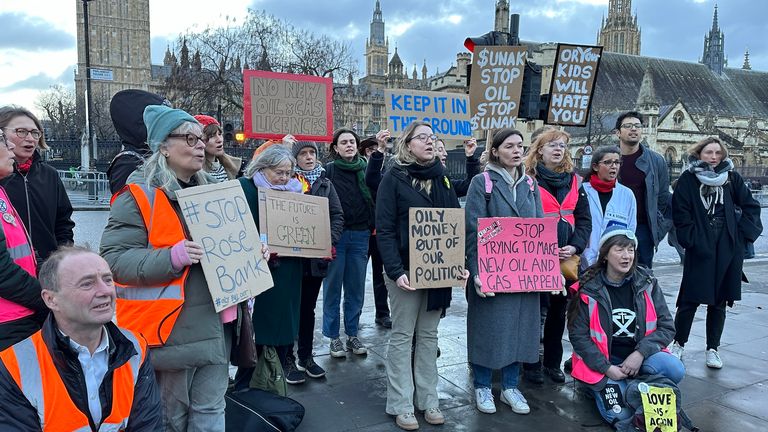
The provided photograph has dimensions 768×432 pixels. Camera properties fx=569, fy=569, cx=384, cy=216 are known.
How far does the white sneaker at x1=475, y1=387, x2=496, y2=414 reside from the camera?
13.6 feet

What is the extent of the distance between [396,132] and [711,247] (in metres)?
3.05

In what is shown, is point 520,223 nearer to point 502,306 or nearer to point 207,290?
point 502,306

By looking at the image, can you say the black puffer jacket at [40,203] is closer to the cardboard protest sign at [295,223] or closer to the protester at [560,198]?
the cardboard protest sign at [295,223]

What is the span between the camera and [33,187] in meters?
3.47

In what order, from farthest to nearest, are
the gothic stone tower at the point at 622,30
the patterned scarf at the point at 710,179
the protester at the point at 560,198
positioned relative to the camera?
the gothic stone tower at the point at 622,30 → the patterned scarf at the point at 710,179 → the protester at the point at 560,198

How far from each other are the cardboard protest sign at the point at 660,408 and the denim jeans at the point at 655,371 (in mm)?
193

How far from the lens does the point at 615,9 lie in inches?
3780

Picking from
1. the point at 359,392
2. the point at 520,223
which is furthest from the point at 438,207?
the point at 359,392

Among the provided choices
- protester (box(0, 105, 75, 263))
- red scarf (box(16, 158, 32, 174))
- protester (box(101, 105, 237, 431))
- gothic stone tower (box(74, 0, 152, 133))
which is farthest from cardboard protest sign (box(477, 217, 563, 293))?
gothic stone tower (box(74, 0, 152, 133))

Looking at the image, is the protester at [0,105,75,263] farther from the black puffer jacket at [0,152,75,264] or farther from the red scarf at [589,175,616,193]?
the red scarf at [589,175,616,193]

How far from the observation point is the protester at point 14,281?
2.68 m

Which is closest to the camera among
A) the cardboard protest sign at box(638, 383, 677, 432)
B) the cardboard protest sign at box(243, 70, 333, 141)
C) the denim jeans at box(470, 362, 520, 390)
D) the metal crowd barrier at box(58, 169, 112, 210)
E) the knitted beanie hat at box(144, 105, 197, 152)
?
the knitted beanie hat at box(144, 105, 197, 152)

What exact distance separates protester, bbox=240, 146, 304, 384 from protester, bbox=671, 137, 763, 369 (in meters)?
3.53

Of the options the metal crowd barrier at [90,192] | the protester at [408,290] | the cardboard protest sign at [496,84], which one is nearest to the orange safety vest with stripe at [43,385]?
the protester at [408,290]
